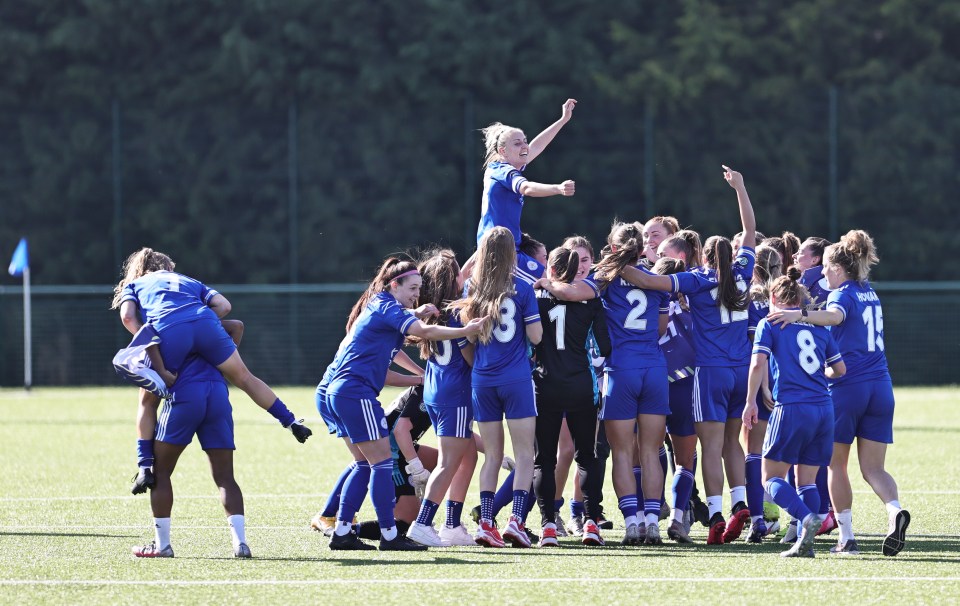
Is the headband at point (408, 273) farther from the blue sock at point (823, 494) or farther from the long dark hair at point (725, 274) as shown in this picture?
the blue sock at point (823, 494)

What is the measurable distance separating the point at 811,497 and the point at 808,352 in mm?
789

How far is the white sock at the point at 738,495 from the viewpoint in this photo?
8564 mm

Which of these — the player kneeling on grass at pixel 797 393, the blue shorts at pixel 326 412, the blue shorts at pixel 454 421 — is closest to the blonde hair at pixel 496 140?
the blue shorts at pixel 454 421

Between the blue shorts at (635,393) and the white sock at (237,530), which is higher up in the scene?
the blue shorts at (635,393)

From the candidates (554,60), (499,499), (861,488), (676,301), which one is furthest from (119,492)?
(554,60)

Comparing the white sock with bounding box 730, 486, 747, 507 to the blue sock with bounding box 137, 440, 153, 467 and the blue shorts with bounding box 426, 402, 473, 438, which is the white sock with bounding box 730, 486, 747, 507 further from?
the blue sock with bounding box 137, 440, 153, 467

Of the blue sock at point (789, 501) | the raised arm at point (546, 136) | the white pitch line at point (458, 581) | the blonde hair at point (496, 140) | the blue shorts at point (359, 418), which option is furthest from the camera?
the raised arm at point (546, 136)

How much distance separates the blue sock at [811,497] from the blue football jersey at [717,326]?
3.59ft

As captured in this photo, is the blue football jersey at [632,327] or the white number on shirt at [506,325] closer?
the white number on shirt at [506,325]

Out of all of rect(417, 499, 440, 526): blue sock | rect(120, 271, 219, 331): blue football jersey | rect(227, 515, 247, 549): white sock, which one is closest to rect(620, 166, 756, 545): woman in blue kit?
rect(417, 499, 440, 526): blue sock

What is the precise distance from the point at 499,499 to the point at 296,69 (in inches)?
915

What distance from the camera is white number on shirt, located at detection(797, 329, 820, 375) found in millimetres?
7629

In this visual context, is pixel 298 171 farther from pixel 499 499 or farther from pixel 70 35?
pixel 499 499

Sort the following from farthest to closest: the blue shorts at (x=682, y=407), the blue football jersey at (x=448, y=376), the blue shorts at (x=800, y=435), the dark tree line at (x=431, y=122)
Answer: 1. the dark tree line at (x=431, y=122)
2. the blue shorts at (x=682, y=407)
3. the blue football jersey at (x=448, y=376)
4. the blue shorts at (x=800, y=435)
